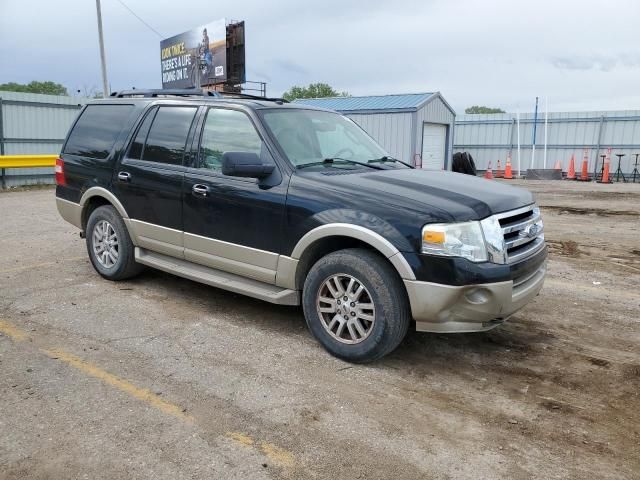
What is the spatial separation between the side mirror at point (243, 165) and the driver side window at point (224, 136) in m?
0.33

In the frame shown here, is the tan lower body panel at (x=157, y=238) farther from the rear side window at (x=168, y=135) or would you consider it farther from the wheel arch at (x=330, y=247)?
the wheel arch at (x=330, y=247)

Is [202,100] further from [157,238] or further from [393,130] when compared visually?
[393,130]

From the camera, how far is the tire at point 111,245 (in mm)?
5699

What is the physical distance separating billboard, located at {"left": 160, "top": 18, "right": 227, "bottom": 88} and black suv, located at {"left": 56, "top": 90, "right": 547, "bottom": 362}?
2805 cm

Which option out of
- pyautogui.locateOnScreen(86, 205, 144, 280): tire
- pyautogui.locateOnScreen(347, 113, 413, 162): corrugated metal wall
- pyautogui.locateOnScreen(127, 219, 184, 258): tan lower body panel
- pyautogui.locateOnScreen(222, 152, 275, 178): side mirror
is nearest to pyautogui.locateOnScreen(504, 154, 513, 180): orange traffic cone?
pyautogui.locateOnScreen(347, 113, 413, 162): corrugated metal wall

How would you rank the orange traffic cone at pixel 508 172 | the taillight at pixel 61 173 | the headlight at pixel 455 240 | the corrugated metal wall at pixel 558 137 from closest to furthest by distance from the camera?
the headlight at pixel 455 240, the taillight at pixel 61 173, the corrugated metal wall at pixel 558 137, the orange traffic cone at pixel 508 172

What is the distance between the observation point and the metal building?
20.5 meters

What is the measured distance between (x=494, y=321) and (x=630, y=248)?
563cm

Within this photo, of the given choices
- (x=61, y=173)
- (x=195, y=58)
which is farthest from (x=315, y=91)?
(x=61, y=173)

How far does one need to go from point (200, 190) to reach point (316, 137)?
3.68ft

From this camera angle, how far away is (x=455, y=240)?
11.9 feet

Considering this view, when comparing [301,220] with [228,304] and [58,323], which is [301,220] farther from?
[58,323]

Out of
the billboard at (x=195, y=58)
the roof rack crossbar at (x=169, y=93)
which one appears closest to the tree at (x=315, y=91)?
the billboard at (x=195, y=58)

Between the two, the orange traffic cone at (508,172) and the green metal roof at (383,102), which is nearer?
the green metal roof at (383,102)
